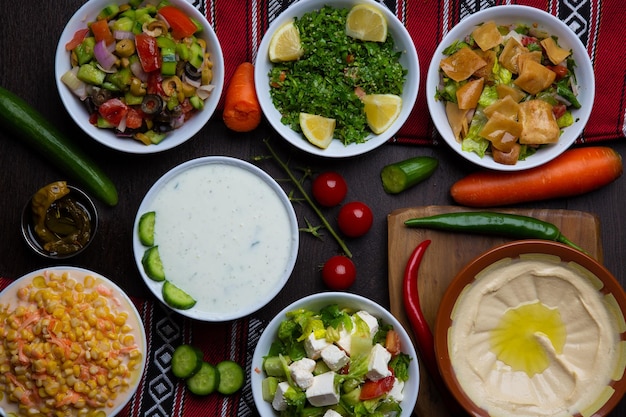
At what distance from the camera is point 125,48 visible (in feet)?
11.3

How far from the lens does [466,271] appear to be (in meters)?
3.29

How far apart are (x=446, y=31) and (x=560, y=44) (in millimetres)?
582

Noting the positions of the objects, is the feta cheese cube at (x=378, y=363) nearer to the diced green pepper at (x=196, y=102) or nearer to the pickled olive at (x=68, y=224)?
the diced green pepper at (x=196, y=102)

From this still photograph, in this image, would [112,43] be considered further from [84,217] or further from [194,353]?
[194,353]

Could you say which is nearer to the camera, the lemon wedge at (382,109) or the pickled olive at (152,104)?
the pickled olive at (152,104)

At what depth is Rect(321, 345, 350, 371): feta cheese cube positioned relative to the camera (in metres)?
3.37

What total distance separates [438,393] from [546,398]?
1.78 ft

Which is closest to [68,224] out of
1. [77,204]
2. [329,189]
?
[77,204]

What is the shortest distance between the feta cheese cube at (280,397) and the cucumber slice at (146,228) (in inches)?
37.0

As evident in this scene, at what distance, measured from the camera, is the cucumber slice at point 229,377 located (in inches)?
148

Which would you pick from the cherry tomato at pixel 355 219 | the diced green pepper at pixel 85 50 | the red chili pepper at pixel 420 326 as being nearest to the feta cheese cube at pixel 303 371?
the red chili pepper at pixel 420 326

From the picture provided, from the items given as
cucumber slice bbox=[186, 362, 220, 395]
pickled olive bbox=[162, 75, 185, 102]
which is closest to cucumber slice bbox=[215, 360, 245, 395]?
cucumber slice bbox=[186, 362, 220, 395]

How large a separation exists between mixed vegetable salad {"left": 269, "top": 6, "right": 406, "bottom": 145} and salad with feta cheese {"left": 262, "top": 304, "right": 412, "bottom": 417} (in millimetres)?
940

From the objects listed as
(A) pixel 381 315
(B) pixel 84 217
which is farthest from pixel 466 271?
(B) pixel 84 217
